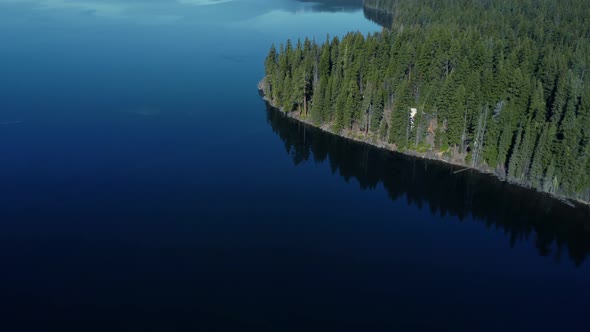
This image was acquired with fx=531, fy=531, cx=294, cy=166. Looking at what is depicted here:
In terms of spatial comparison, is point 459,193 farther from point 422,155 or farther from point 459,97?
point 459,97

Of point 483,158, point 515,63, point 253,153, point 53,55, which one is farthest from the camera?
point 53,55

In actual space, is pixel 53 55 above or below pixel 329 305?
above

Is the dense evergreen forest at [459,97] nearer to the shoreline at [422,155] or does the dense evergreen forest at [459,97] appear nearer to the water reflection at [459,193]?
the shoreline at [422,155]

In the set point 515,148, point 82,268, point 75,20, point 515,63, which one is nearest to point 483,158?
point 515,148

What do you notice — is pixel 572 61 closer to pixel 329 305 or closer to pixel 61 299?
pixel 329 305

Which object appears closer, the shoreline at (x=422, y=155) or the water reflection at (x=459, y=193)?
the water reflection at (x=459, y=193)

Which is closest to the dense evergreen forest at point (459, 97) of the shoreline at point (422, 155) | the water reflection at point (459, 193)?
the shoreline at point (422, 155)

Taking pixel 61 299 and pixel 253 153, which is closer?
pixel 61 299

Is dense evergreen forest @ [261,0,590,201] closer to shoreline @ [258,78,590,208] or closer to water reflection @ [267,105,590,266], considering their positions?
shoreline @ [258,78,590,208]
